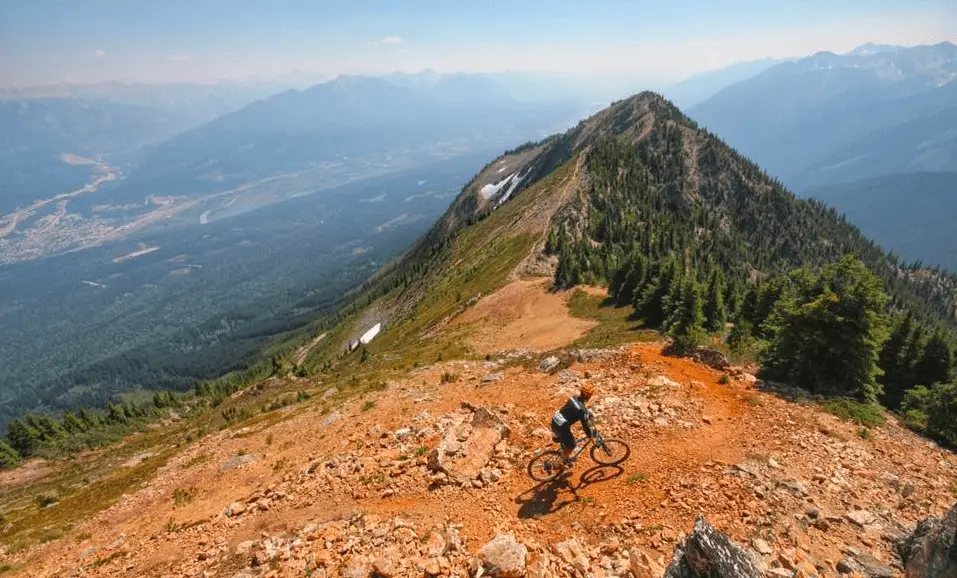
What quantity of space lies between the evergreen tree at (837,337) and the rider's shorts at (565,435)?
13.4 metres

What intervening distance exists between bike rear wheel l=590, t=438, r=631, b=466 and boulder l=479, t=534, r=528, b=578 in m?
4.15

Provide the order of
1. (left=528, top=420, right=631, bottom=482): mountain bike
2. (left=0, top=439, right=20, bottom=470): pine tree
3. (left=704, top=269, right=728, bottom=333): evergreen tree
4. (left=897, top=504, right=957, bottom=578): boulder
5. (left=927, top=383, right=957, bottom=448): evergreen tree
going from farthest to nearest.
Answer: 1. (left=0, top=439, right=20, bottom=470): pine tree
2. (left=704, top=269, right=728, bottom=333): evergreen tree
3. (left=927, top=383, right=957, bottom=448): evergreen tree
4. (left=528, top=420, right=631, bottom=482): mountain bike
5. (left=897, top=504, right=957, bottom=578): boulder

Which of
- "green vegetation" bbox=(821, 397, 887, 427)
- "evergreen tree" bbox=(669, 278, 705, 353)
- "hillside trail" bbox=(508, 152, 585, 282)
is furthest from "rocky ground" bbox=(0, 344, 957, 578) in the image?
"hillside trail" bbox=(508, 152, 585, 282)

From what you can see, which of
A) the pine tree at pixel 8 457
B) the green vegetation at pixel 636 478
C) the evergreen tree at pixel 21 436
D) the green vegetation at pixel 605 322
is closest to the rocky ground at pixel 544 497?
the green vegetation at pixel 636 478

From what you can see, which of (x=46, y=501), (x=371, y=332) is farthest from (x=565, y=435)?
(x=371, y=332)

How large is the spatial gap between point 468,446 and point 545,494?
361cm

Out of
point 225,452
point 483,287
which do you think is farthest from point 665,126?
point 225,452

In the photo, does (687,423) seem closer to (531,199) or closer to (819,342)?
(819,342)

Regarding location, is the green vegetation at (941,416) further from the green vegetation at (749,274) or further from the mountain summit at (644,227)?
the mountain summit at (644,227)

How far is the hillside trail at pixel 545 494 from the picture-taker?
37.0 ft

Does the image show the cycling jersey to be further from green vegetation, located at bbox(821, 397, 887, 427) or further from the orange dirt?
the orange dirt

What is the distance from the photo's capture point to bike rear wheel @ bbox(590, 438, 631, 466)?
1376 centimetres

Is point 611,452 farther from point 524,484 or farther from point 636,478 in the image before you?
point 524,484

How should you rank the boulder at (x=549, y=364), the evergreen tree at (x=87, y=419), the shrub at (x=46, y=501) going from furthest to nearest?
1. the evergreen tree at (x=87, y=419)
2. the shrub at (x=46, y=501)
3. the boulder at (x=549, y=364)
